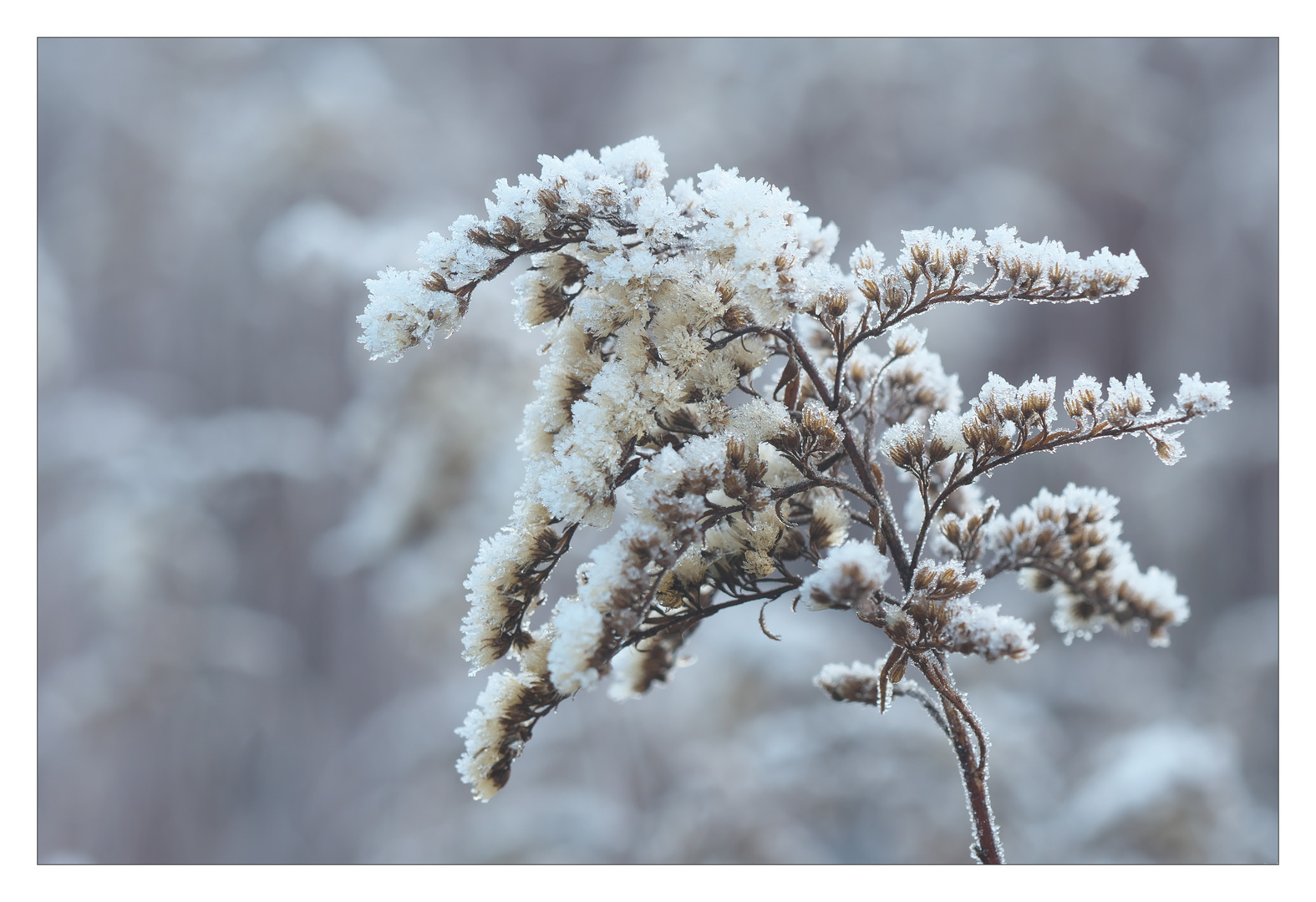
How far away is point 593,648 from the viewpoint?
0.75 metres

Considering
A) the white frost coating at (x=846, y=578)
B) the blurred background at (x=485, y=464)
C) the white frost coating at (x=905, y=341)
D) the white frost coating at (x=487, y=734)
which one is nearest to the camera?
the white frost coating at (x=846, y=578)

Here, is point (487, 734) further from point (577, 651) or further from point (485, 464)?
point (485, 464)

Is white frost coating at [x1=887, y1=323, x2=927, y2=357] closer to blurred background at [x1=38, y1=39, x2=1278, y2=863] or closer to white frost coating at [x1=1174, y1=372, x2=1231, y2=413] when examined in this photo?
white frost coating at [x1=1174, y1=372, x2=1231, y2=413]

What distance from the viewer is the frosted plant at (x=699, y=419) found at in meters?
0.79

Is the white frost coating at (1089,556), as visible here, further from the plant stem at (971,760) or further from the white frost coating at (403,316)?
the white frost coating at (403,316)

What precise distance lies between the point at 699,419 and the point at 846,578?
23cm

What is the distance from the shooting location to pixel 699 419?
33.6 inches

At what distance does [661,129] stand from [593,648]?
5.58 meters

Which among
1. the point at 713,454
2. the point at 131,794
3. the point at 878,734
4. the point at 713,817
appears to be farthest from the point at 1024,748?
the point at 131,794

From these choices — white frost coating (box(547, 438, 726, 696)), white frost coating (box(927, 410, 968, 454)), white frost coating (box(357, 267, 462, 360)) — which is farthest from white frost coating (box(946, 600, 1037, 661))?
white frost coating (box(357, 267, 462, 360))

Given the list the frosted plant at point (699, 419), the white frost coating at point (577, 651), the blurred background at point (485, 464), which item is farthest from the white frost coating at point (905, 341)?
the blurred background at point (485, 464)

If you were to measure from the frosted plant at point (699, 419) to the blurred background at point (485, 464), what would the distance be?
1.80 m

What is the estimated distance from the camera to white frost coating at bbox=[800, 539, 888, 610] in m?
0.72

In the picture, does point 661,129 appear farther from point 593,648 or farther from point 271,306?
point 593,648
